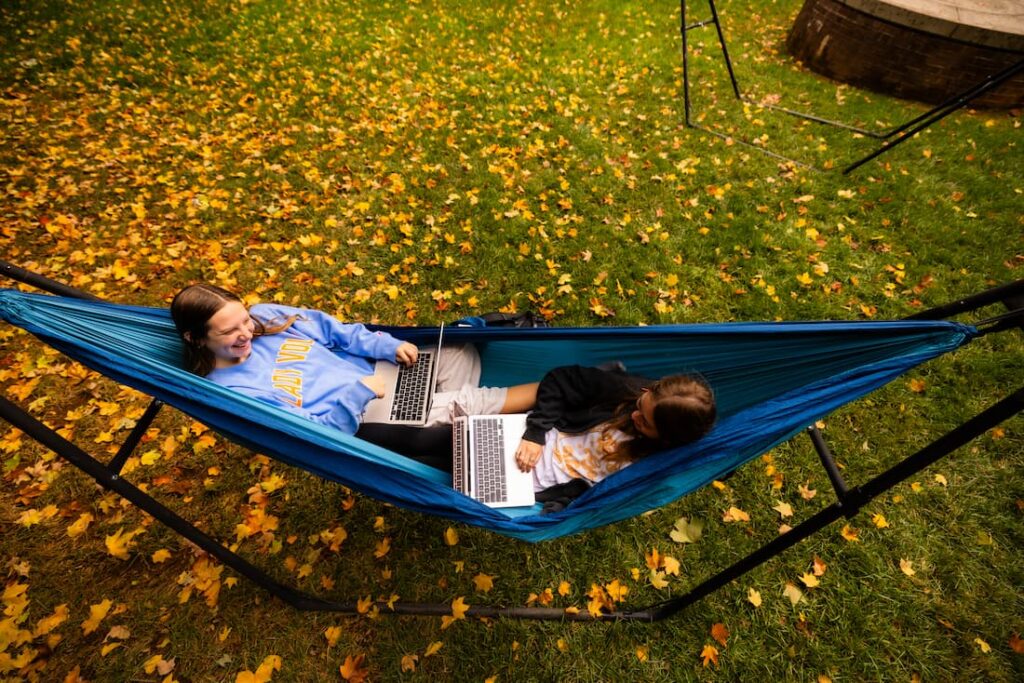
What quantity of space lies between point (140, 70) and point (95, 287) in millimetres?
3456

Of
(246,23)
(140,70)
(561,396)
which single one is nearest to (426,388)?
(561,396)

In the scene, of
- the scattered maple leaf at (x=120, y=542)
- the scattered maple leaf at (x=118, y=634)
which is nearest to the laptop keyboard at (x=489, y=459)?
the scattered maple leaf at (x=118, y=634)

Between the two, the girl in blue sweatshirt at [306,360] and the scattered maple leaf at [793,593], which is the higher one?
the girl in blue sweatshirt at [306,360]

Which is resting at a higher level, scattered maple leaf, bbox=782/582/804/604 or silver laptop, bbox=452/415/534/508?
silver laptop, bbox=452/415/534/508

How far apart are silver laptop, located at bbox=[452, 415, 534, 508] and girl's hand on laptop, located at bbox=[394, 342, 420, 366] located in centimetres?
40

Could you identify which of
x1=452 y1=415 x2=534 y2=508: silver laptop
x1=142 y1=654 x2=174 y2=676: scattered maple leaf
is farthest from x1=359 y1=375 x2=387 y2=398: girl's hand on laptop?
x1=142 y1=654 x2=174 y2=676: scattered maple leaf

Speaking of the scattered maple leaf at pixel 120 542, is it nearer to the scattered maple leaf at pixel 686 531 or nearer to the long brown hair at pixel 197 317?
the long brown hair at pixel 197 317

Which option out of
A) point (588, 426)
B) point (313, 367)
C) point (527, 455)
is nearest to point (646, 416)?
point (588, 426)

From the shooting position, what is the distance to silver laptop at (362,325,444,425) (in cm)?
211

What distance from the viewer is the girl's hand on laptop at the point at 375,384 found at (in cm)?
210

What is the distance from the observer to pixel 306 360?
2018mm

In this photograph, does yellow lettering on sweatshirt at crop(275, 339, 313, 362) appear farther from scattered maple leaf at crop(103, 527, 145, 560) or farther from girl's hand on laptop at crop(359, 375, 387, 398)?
scattered maple leaf at crop(103, 527, 145, 560)

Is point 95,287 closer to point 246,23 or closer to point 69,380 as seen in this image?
point 69,380

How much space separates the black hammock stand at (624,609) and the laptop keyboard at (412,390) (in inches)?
31.0
